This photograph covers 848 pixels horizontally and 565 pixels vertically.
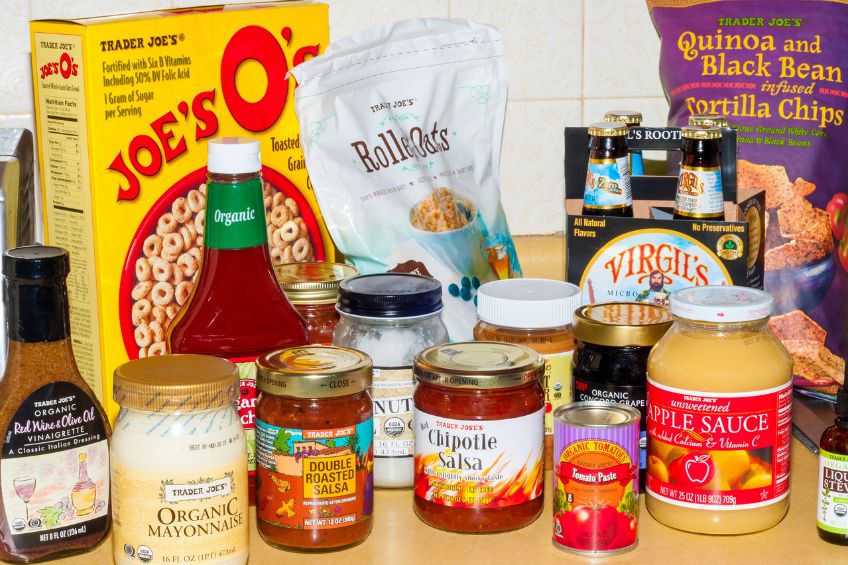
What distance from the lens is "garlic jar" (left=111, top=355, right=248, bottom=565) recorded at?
2.93 feet

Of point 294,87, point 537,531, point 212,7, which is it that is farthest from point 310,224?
point 537,531

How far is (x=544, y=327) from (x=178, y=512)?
40 cm

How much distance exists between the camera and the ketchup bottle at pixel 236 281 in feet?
3.35

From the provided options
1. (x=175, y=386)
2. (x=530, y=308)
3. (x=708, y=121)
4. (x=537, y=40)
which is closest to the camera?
(x=175, y=386)

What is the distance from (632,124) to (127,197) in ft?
1.95

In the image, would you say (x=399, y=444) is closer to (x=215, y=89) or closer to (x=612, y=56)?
(x=215, y=89)

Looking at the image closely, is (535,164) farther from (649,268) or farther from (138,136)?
(138,136)

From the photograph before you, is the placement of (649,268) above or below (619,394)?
above

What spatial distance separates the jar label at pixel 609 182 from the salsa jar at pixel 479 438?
24cm

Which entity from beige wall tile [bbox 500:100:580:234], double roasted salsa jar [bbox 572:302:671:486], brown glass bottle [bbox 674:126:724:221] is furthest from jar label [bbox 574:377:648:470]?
beige wall tile [bbox 500:100:580:234]

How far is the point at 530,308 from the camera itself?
3.61 ft

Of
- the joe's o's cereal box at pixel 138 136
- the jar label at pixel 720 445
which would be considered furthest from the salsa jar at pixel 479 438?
the joe's o's cereal box at pixel 138 136

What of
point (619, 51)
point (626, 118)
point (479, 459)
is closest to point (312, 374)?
point (479, 459)

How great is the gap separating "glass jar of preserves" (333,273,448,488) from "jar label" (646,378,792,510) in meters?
0.22
